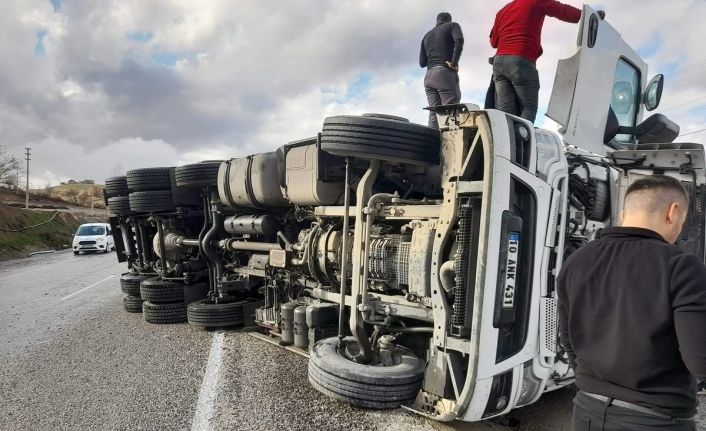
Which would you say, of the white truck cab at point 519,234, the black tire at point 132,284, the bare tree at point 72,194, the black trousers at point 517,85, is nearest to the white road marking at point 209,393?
the white truck cab at point 519,234

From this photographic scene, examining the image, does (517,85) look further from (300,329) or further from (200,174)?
(200,174)

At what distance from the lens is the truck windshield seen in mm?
4426

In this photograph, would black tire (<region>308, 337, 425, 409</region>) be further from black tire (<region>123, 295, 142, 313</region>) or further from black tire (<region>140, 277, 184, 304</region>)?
black tire (<region>123, 295, 142, 313</region>)

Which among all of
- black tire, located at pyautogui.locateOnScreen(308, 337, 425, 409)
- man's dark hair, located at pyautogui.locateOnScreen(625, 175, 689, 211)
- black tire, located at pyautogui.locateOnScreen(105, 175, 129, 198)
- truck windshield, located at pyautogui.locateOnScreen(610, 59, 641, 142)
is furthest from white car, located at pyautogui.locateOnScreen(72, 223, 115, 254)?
man's dark hair, located at pyautogui.locateOnScreen(625, 175, 689, 211)

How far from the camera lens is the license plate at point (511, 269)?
9.85 feet

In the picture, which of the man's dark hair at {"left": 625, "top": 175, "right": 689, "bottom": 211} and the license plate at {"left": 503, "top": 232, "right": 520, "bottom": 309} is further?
the license plate at {"left": 503, "top": 232, "right": 520, "bottom": 309}

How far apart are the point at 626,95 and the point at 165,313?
20.5ft

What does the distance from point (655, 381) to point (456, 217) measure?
167 cm

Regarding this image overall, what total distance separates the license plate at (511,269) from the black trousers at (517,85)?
4.74 feet

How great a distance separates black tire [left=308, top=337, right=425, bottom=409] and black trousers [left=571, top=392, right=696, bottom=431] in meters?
1.63

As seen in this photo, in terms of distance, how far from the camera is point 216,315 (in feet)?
20.9

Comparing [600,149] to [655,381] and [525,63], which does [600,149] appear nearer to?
[525,63]

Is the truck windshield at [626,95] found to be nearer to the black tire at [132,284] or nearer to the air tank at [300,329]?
the air tank at [300,329]

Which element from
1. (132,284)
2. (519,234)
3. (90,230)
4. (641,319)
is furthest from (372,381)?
(90,230)
